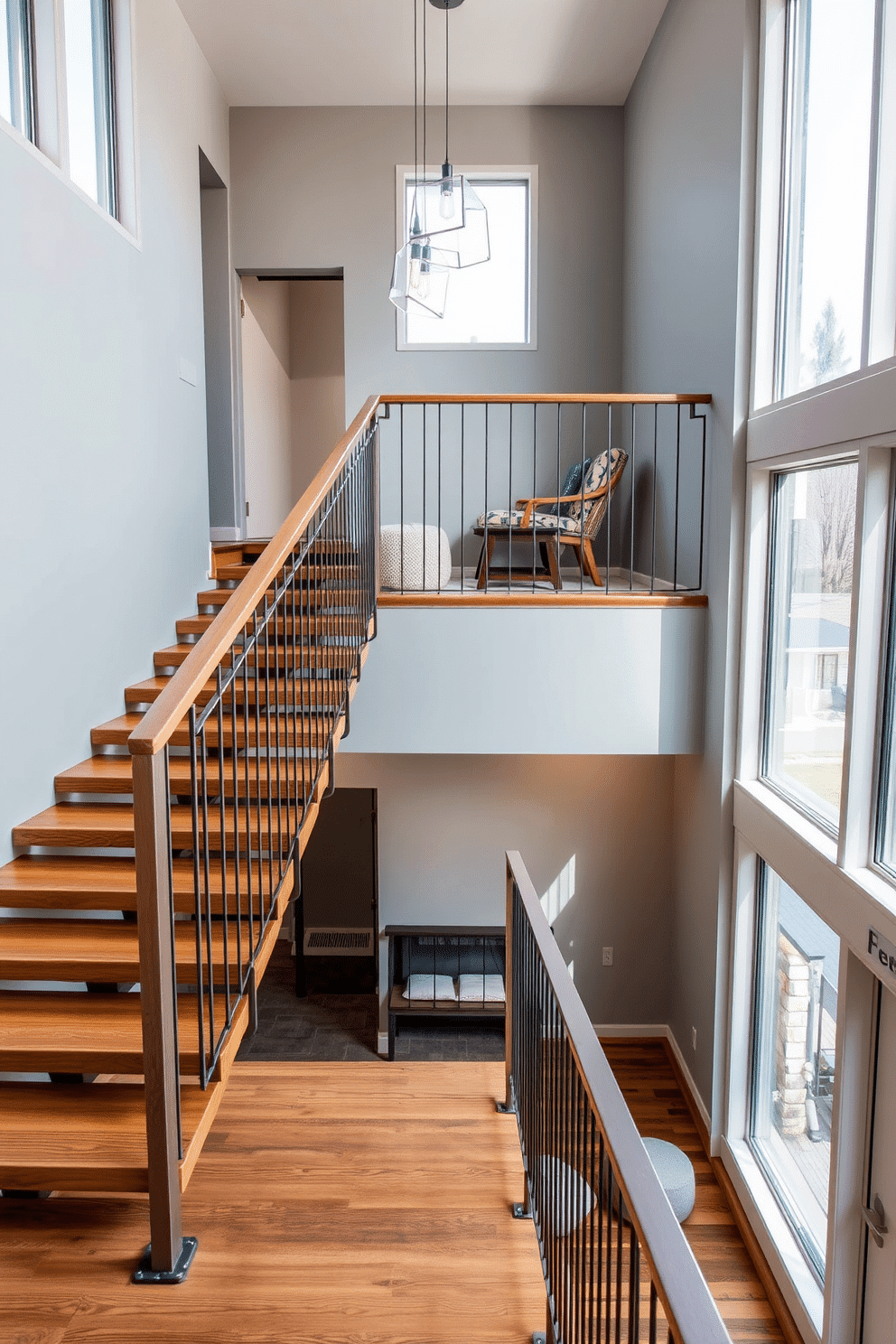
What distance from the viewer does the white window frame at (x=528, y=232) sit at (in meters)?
6.32

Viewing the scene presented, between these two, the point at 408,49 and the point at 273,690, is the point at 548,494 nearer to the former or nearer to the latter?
the point at 408,49

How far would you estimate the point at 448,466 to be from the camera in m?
6.61

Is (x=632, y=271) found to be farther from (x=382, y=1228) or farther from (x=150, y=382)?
(x=382, y=1228)

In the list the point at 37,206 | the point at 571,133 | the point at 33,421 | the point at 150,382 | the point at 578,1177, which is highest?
the point at 571,133

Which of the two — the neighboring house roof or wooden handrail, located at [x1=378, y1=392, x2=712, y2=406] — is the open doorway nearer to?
wooden handrail, located at [x1=378, y1=392, x2=712, y2=406]

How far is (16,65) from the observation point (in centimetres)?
323

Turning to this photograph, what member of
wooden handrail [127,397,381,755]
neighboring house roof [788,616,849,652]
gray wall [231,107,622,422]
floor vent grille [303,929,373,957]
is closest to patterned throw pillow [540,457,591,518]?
gray wall [231,107,622,422]

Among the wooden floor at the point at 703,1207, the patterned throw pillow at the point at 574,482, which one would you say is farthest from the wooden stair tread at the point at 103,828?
the patterned throw pillow at the point at 574,482

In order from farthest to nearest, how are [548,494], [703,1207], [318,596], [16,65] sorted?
[548,494] < [703,1207] < [318,596] < [16,65]

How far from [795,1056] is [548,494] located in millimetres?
4126

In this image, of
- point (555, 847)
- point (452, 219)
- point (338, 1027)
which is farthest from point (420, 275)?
point (338, 1027)

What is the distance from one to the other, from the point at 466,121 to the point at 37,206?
4121mm

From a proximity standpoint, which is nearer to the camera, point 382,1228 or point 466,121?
point 382,1228

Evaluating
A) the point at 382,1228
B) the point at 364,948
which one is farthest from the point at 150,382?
the point at 364,948
